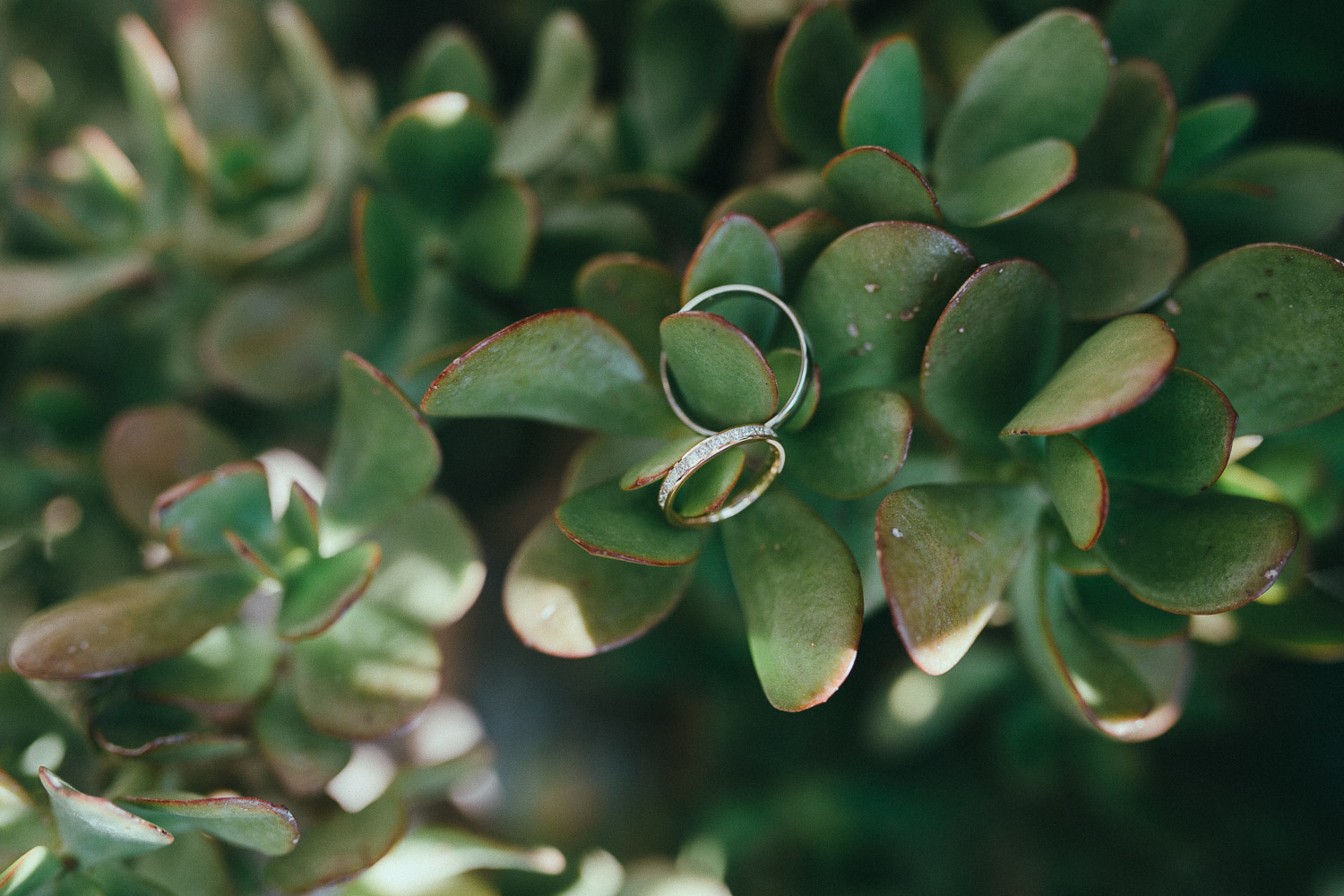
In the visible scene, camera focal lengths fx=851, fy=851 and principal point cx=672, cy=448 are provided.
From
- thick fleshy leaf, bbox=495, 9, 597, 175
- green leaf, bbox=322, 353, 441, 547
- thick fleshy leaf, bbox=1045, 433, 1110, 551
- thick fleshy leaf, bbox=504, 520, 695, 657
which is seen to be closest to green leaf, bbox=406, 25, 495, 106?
thick fleshy leaf, bbox=495, 9, 597, 175

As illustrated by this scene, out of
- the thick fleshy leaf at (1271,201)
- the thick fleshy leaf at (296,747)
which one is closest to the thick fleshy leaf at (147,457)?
the thick fleshy leaf at (296,747)

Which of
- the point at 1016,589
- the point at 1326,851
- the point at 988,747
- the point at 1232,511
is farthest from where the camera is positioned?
the point at 988,747

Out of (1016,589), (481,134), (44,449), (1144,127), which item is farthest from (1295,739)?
(44,449)

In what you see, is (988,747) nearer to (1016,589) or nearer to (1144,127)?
(1016,589)

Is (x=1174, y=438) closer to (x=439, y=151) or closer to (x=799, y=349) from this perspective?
(x=799, y=349)

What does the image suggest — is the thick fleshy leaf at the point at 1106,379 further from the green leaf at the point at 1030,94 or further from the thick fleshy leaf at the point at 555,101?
the thick fleshy leaf at the point at 555,101

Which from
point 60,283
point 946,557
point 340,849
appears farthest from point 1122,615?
point 60,283
